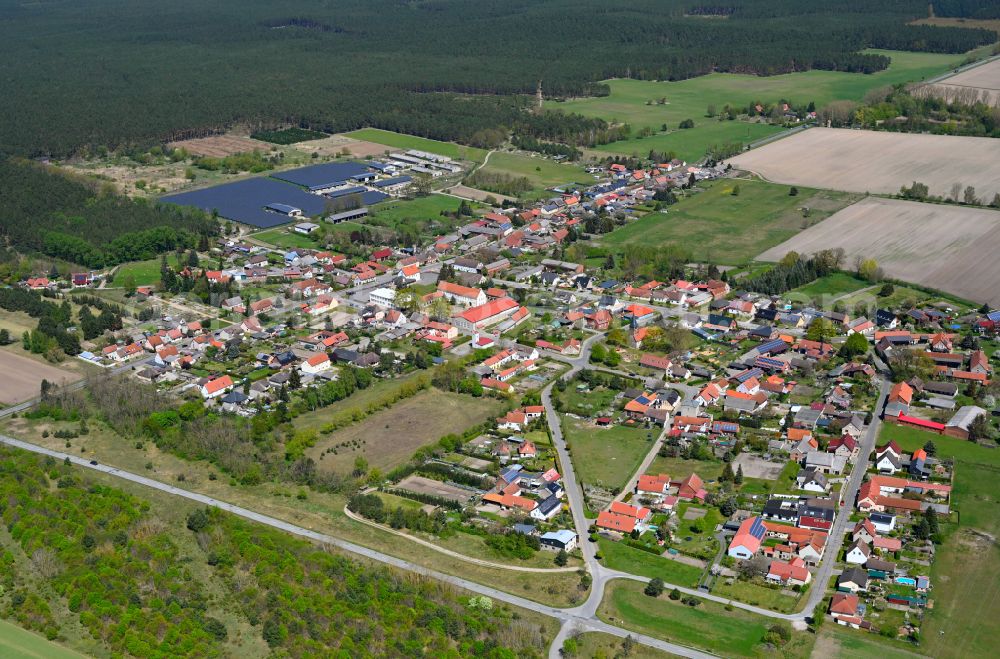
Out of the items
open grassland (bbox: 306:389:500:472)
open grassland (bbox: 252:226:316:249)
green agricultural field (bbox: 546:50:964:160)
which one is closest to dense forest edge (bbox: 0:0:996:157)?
green agricultural field (bbox: 546:50:964:160)

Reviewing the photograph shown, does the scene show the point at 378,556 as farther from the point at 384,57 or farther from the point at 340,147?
the point at 384,57

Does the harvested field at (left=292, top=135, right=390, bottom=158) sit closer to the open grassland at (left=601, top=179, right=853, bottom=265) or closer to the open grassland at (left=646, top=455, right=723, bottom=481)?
the open grassland at (left=601, top=179, right=853, bottom=265)

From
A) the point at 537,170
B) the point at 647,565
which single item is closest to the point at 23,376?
the point at 647,565

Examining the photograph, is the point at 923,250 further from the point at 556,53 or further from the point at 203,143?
the point at 556,53

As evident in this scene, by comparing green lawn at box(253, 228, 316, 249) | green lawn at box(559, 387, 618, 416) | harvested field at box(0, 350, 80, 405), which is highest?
green lawn at box(559, 387, 618, 416)

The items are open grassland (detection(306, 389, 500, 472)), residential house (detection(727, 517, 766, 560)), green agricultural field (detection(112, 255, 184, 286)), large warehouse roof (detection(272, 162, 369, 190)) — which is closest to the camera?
residential house (detection(727, 517, 766, 560))

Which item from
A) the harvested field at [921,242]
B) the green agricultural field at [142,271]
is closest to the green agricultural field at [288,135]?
the green agricultural field at [142,271]

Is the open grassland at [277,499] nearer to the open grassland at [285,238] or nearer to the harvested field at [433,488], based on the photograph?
the harvested field at [433,488]
